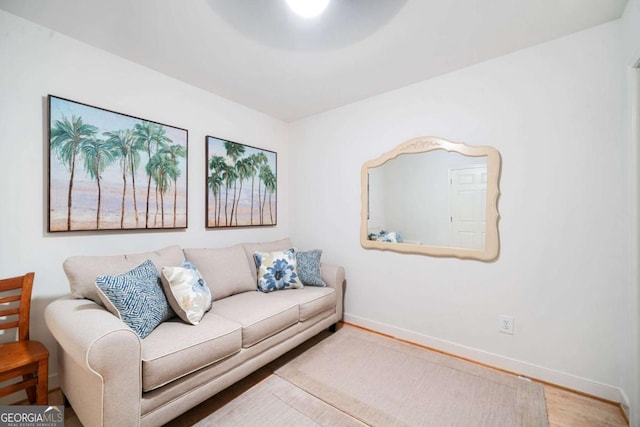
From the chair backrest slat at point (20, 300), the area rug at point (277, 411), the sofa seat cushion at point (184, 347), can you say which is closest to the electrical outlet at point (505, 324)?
the area rug at point (277, 411)

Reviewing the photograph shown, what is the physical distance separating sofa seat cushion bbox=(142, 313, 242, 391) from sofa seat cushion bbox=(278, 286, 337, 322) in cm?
61

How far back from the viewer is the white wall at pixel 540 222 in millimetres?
1733

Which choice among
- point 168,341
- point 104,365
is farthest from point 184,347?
point 104,365

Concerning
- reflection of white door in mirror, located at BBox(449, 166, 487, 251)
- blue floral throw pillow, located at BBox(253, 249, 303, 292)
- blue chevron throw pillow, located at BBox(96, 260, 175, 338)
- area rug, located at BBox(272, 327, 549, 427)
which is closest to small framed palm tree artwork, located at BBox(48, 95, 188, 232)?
blue chevron throw pillow, located at BBox(96, 260, 175, 338)

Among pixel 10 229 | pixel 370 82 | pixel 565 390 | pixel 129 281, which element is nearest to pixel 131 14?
pixel 10 229

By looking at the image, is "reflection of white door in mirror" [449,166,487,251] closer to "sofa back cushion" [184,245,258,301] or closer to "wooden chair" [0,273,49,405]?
"sofa back cushion" [184,245,258,301]

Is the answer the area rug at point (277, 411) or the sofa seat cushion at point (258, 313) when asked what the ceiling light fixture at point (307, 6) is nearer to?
the sofa seat cushion at point (258, 313)

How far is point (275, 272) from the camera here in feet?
8.36

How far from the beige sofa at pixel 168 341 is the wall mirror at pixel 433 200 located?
0.94 meters

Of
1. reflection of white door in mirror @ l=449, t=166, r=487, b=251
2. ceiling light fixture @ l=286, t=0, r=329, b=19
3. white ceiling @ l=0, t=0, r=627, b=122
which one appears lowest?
reflection of white door in mirror @ l=449, t=166, r=487, b=251

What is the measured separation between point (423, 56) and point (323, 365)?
2.56 metres

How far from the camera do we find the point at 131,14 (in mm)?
1654

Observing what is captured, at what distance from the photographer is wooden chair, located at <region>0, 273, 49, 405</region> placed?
1367 mm

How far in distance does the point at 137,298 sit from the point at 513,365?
266 centimetres
